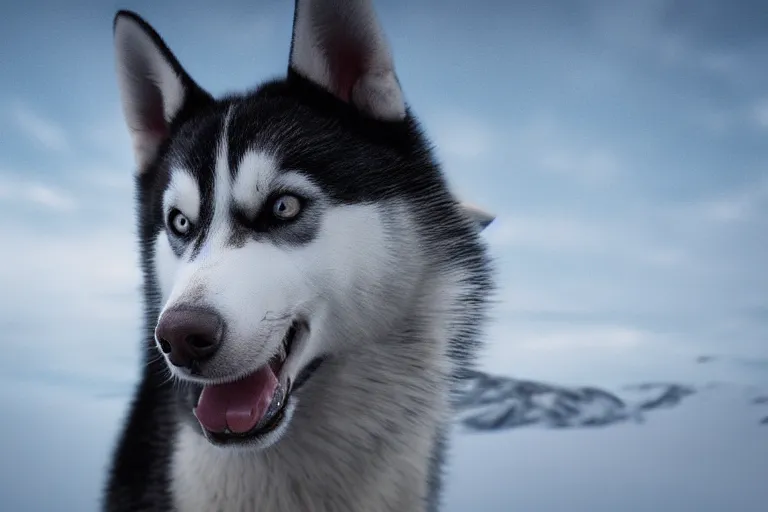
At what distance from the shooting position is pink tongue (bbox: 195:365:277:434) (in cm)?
184

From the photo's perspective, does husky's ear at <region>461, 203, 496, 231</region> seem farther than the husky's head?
Yes

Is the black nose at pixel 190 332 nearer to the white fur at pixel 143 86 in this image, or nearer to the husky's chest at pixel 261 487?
the husky's chest at pixel 261 487

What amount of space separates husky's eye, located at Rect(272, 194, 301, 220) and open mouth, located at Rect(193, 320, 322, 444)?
28 cm

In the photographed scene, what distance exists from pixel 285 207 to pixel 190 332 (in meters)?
0.45

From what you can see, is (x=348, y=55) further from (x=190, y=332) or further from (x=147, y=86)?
(x=190, y=332)

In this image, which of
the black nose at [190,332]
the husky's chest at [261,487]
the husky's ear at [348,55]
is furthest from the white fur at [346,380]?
the husky's ear at [348,55]

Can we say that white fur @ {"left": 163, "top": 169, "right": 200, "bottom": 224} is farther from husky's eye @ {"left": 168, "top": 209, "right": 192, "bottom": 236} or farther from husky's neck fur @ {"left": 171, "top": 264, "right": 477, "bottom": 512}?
husky's neck fur @ {"left": 171, "top": 264, "right": 477, "bottom": 512}

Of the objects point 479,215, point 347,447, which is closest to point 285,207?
point 347,447

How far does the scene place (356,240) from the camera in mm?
1991

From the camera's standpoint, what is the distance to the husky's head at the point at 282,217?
179 centimetres

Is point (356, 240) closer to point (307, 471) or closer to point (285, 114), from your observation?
point (285, 114)

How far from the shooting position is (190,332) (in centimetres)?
166

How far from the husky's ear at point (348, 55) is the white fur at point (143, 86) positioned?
17.1 inches

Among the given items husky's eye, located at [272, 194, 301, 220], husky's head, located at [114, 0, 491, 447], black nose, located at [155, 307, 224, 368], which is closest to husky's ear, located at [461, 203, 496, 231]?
husky's head, located at [114, 0, 491, 447]
